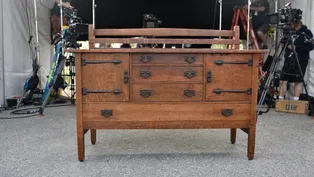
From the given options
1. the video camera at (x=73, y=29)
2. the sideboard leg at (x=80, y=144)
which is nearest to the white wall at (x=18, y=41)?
the video camera at (x=73, y=29)

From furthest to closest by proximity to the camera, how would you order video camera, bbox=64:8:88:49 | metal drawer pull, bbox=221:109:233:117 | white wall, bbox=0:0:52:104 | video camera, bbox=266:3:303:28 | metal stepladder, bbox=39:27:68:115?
1. white wall, bbox=0:0:52:104
2. video camera, bbox=64:8:88:49
3. metal stepladder, bbox=39:27:68:115
4. video camera, bbox=266:3:303:28
5. metal drawer pull, bbox=221:109:233:117

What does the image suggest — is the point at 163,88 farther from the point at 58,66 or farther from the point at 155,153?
the point at 58,66

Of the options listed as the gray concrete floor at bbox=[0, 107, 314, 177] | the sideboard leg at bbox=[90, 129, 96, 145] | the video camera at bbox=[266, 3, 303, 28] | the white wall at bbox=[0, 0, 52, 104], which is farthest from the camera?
the white wall at bbox=[0, 0, 52, 104]

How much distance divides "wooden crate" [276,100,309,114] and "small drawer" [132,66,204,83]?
2317 mm

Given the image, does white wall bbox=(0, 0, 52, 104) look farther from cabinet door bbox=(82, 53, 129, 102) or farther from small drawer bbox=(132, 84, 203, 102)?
small drawer bbox=(132, 84, 203, 102)

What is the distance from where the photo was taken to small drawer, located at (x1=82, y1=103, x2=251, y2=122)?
1678 millimetres

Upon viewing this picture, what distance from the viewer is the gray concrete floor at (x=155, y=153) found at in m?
1.61

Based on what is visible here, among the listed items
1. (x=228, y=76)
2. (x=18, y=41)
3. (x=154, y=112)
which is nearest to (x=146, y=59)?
(x=154, y=112)

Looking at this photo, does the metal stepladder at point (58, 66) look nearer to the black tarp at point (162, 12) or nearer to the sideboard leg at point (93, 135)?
the sideboard leg at point (93, 135)

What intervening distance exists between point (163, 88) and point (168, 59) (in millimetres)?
172

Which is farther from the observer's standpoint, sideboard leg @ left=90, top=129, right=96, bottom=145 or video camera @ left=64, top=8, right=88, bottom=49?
video camera @ left=64, top=8, right=88, bottom=49

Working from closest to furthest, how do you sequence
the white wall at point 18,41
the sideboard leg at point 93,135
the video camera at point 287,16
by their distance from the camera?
the sideboard leg at point 93,135 < the video camera at point 287,16 < the white wall at point 18,41

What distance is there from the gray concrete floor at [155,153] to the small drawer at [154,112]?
27 centimetres

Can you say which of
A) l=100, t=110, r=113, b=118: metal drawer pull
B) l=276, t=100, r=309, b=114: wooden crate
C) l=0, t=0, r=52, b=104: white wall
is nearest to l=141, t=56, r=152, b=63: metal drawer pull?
l=100, t=110, r=113, b=118: metal drawer pull
